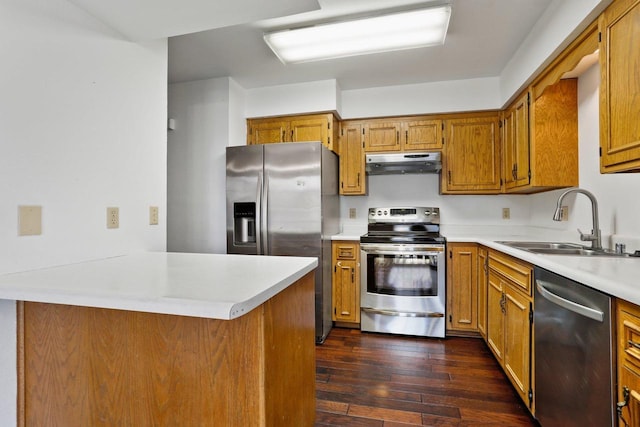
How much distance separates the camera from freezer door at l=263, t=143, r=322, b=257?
2.70 m

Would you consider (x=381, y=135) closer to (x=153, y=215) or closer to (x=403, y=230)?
(x=403, y=230)

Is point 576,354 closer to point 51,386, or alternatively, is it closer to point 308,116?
point 51,386

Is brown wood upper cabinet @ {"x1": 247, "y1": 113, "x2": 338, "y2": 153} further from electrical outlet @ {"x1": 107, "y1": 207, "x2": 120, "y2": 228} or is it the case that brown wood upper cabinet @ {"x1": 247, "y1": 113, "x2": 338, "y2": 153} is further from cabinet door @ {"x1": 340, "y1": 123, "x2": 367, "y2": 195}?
electrical outlet @ {"x1": 107, "y1": 207, "x2": 120, "y2": 228}

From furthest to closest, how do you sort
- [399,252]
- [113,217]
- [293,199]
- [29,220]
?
[399,252] → [293,199] → [113,217] → [29,220]

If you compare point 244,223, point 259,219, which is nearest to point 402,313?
point 259,219

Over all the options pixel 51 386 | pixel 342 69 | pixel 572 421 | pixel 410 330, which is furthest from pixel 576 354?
pixel 342 69

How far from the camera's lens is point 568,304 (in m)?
1.26

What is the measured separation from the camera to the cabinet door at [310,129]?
317cm

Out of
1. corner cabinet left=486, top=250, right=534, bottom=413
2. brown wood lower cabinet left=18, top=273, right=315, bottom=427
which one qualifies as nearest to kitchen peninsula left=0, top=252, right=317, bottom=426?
brown wood lower cabinet left=18, top=273, right=315, bottom=427

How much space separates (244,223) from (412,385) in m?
1.87

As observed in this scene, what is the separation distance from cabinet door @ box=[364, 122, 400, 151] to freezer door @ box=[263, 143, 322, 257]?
2.68 ft

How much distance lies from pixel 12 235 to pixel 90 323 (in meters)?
0.45

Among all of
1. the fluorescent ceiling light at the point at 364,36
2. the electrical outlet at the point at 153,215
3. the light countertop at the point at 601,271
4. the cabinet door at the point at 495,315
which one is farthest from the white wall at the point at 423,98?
the electrical outlet at the point at 153,215

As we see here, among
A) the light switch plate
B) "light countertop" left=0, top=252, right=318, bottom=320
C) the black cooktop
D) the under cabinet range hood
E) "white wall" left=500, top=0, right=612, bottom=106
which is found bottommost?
"light countertop" left=0, top=252, right=318, bottom=320
